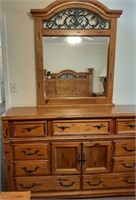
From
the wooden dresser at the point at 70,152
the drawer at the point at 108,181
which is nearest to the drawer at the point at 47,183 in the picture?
the wooden dresser at the point at 70,152

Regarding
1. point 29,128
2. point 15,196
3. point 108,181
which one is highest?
point 29,128

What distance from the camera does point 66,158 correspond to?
1905mm

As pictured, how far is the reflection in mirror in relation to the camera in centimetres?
212

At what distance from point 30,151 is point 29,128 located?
24 centimetres

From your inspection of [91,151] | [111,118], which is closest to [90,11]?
[111,118]

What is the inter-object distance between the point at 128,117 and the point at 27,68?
126 cm

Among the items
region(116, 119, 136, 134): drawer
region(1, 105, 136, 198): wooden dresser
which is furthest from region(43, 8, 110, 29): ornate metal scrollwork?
region(116, 119, 136, 134): drawer

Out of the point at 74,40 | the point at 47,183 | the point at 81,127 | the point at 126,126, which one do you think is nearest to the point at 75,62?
the point at 74,40

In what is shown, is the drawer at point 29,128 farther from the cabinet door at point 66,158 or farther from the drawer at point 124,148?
the drawer at point 124,148

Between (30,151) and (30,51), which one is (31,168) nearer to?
(30,151)

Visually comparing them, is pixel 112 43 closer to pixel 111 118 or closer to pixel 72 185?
pixel 111 118

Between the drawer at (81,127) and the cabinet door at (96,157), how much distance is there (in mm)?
123

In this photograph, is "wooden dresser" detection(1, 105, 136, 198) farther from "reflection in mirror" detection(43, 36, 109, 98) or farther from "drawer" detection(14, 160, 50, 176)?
"reflection in mirror" detection(43, 36, 109, 98)

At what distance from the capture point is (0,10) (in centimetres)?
207
